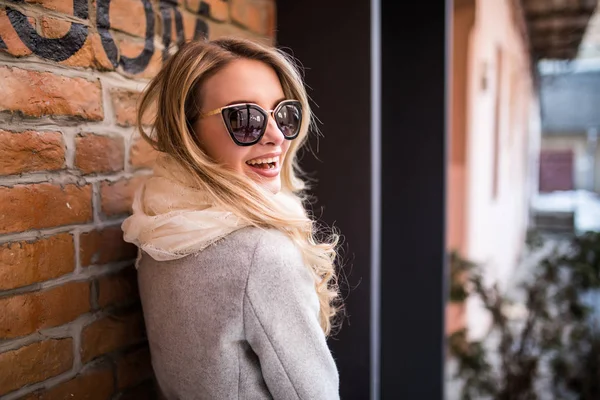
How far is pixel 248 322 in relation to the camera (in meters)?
0.87

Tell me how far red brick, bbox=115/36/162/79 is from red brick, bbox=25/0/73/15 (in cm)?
13

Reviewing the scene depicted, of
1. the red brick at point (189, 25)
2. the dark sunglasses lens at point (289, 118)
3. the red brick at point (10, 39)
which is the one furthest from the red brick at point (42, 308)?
the red brick at point (189, 25)

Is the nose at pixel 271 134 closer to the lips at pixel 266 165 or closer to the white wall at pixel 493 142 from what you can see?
the lips at pixel 266 165

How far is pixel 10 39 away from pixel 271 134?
0.53m

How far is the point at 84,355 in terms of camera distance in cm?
108

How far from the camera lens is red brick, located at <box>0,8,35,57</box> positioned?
866 mm

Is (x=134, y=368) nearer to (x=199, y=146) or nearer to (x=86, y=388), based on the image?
(x=86, y=388)

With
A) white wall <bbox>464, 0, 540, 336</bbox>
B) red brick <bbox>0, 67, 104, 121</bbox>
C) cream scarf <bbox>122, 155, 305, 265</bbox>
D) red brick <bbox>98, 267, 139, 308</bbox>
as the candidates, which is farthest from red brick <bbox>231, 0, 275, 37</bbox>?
white wall <bbox>464, 0, 540, 336</bbox>

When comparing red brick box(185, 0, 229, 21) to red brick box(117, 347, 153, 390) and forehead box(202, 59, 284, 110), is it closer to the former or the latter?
forehead box(202, 59, 284, 110)

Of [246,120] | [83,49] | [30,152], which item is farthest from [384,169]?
[30,152]

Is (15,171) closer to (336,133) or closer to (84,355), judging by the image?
(84,355)

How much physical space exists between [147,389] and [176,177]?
2.19 ft

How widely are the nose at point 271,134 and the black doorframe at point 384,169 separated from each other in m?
0.60

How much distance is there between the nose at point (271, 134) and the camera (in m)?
0.96
